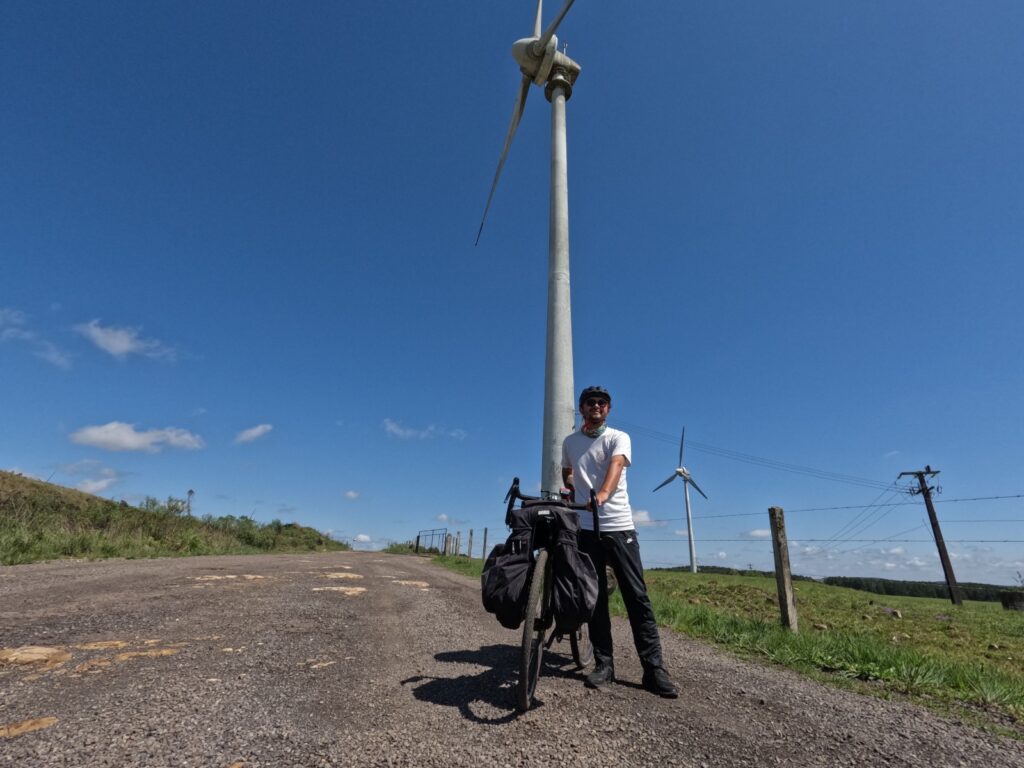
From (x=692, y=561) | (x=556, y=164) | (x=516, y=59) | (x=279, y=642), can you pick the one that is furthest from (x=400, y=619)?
(x=692, y=561)

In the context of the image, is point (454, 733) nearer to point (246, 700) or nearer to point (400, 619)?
point (246, 700)

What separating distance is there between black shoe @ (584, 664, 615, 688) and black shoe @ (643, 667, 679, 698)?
27cm

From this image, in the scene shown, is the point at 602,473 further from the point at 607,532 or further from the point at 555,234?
the point at 555,234

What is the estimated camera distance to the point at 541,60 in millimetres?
15891

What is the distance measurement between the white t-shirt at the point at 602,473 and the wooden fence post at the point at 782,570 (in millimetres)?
4570

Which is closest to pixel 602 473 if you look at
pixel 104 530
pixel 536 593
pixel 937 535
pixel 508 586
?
pixel 536 593

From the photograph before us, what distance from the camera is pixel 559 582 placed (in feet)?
10.8

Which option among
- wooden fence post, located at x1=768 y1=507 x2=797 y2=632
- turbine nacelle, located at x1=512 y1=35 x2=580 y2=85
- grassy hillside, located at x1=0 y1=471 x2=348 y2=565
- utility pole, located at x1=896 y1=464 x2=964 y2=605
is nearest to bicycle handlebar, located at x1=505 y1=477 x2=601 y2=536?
wooden fence post, located at x1=768 y1=507 x2=797 y2=632

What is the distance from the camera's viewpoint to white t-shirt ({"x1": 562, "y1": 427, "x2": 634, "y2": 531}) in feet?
13.7

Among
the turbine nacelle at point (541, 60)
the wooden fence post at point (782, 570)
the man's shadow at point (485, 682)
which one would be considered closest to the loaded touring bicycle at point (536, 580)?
the man's shadow at point (485, 682)

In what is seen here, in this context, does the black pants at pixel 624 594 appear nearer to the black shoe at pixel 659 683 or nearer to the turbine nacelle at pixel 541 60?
the black shoe at pixel 659 683

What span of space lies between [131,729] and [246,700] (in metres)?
0.61

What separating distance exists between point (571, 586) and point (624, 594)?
42.5 inches

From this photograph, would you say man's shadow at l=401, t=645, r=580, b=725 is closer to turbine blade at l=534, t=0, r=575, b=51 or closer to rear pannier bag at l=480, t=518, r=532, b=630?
rear pannier bag at l=480, t=518, r=532, b=630
